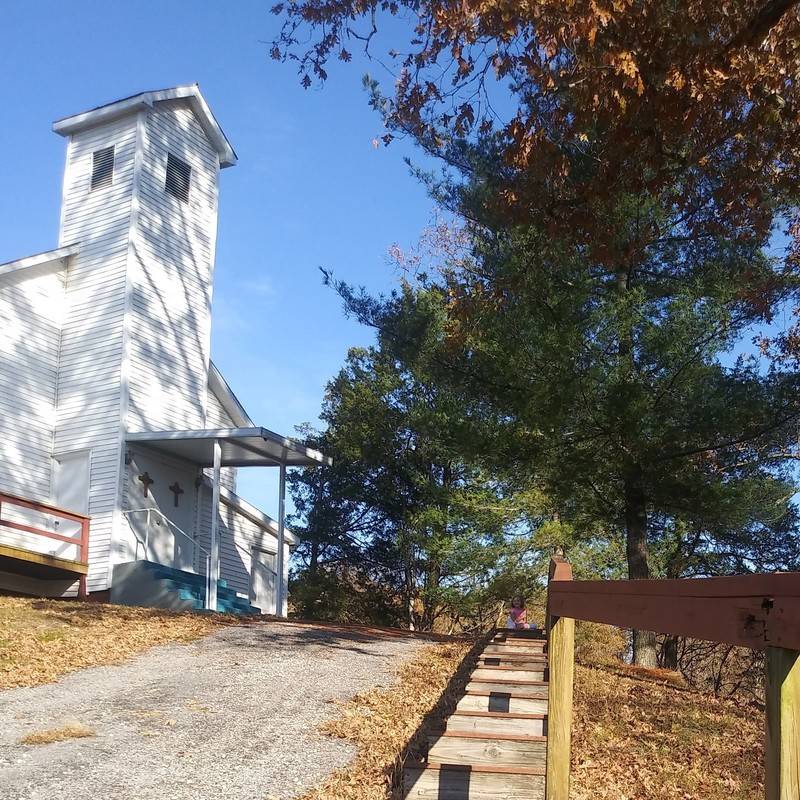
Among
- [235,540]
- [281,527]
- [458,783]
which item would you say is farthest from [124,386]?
[458,783]

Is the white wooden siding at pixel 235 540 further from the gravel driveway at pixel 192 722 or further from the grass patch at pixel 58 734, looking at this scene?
the grass patch at pixel 58 734

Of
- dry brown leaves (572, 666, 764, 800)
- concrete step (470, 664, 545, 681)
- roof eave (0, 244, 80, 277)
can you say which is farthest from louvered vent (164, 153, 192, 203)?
concrete step (470, 664, 545, 681)

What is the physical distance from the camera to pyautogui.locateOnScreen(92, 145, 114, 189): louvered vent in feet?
66.8

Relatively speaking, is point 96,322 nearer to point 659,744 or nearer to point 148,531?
point 148,531

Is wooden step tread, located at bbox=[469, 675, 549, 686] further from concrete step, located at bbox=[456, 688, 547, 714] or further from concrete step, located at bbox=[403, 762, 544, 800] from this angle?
concrete step, located at bbox=[403, 762, 544, 800]

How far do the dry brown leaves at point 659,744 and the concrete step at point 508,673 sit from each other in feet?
2.96

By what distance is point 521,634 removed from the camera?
10.1 meters

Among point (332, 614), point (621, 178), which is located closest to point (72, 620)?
point (621, 178)

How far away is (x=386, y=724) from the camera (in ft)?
25.5

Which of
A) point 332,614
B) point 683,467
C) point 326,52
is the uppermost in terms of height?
point 326,52

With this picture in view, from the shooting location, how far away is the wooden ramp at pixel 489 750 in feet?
13.4

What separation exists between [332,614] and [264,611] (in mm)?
3087

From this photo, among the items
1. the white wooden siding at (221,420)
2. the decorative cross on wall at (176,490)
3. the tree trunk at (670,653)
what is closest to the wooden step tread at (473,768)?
the decorative cross on wall at (176,490)

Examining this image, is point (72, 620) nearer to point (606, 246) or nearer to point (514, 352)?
point (514, 352)
